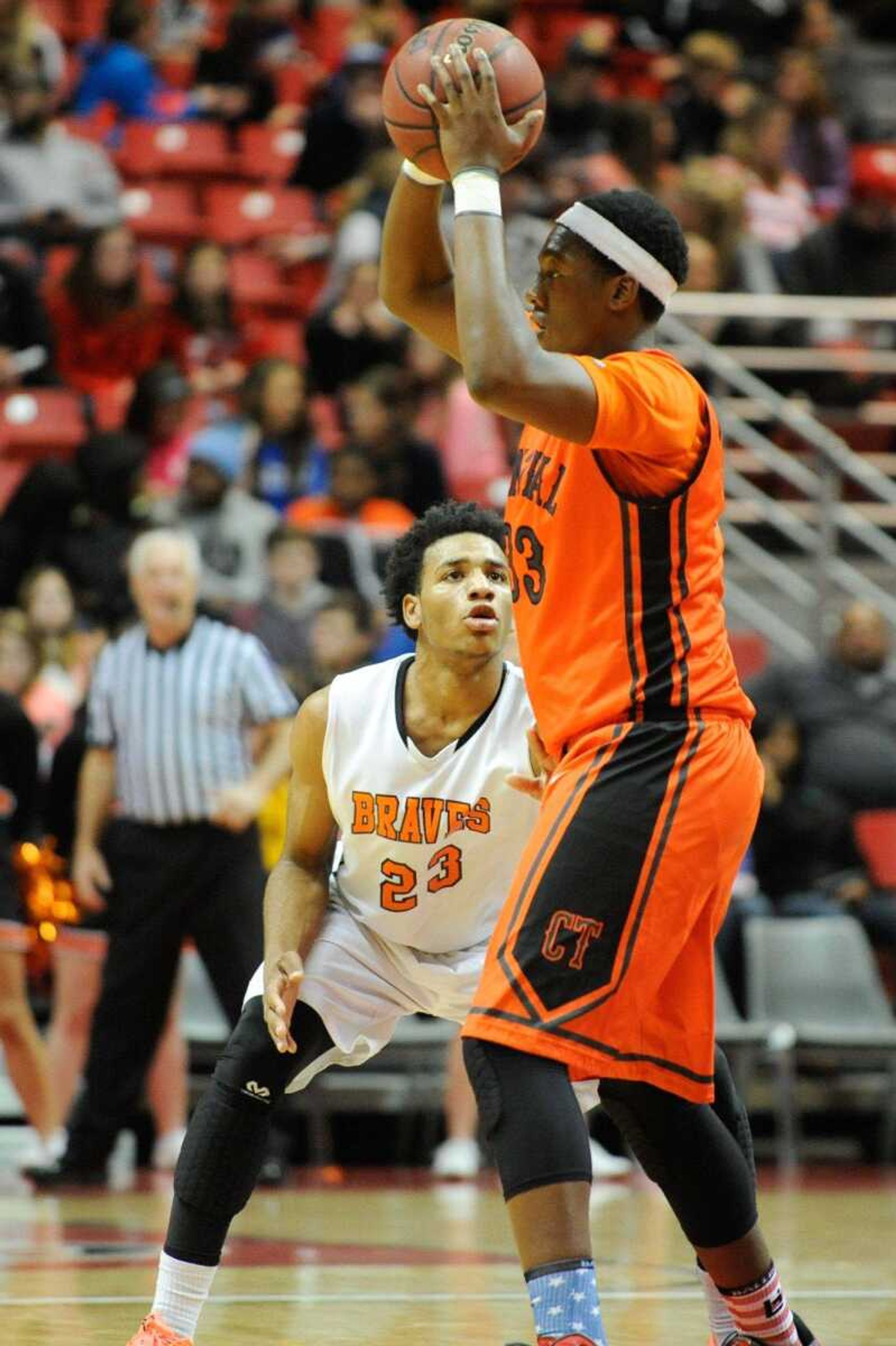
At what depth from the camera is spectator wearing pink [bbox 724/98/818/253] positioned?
1462 cm

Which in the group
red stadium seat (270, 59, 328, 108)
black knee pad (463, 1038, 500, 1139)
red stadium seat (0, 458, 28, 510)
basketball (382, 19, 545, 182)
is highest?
red stadium seat (270, 59, 328, 108)

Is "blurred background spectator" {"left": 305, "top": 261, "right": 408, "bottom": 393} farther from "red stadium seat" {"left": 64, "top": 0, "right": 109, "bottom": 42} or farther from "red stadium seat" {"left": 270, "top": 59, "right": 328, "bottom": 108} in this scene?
"red stadium seat" {"left": 64, "top": 0, "right": 109, "bottom": 42}

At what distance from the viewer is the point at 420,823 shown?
470cm

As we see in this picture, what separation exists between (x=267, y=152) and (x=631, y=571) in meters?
11.4

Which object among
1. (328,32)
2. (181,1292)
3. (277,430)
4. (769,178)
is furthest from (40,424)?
(181,1292)

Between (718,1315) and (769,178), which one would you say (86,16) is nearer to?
(769,178)

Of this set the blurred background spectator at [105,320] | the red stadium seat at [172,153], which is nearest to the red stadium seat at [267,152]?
the red stadium seat at [172,153]

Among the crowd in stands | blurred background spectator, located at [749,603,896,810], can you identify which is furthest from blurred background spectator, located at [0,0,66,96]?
blurred background spectator, located at [749,603,896,810]

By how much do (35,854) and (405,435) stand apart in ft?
11.2

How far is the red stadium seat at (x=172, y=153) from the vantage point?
1442 centimetres

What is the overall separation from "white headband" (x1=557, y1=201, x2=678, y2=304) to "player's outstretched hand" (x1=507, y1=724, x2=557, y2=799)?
792mm

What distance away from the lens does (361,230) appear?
12891 millimetres

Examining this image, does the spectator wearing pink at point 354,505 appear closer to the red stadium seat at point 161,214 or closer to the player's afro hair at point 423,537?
the red stadium seat at point 161,214

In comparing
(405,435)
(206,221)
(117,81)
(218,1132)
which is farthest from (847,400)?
(218,1132)
